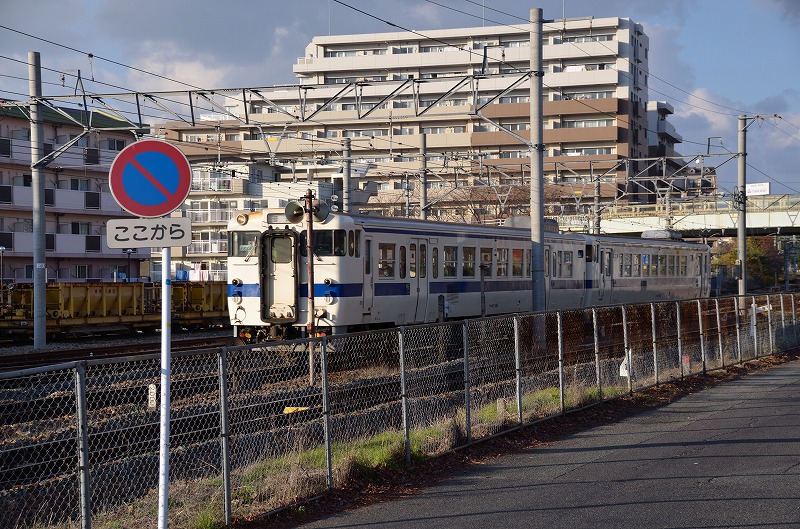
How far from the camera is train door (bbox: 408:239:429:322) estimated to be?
66.4ft

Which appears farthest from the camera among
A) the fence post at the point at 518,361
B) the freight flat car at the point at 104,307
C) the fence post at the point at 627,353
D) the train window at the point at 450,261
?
the freight flat car at the point at 104,307

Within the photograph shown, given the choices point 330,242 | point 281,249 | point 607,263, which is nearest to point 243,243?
point 281,249

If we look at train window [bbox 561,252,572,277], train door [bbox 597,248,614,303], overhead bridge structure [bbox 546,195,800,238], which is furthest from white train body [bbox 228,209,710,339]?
overhead bridge structure [bbox 546,195,800,238]

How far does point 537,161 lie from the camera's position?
63.3ft

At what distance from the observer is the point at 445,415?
431 inches

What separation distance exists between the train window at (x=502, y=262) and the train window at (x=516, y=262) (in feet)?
1.30

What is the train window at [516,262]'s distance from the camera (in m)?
24.6

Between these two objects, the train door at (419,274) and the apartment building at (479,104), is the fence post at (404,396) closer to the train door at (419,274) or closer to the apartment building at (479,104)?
the train door at (419,274)

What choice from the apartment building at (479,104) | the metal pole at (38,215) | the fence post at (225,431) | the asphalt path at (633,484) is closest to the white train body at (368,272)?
the metal pole at (38,215)

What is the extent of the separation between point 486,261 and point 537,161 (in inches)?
169

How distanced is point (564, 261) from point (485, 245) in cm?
498

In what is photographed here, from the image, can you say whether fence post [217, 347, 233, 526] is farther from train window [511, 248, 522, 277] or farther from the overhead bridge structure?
the overhead bridge structure

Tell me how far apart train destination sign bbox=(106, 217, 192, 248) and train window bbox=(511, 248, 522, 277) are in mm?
18602

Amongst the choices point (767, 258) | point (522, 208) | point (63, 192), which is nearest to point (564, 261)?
point (63, 192)
